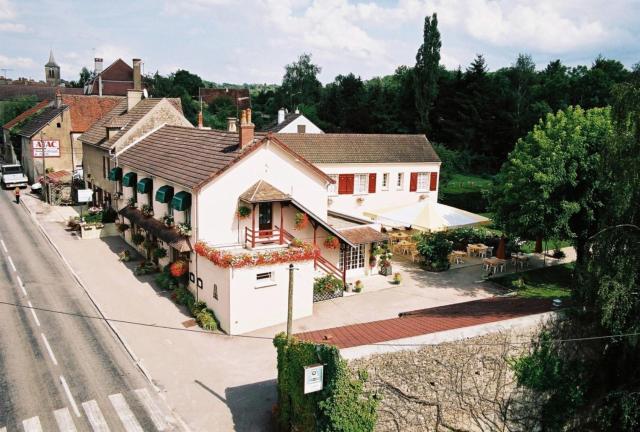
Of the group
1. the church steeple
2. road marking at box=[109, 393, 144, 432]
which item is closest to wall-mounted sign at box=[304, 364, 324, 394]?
road marking at box=[109, 393, 144, 432]

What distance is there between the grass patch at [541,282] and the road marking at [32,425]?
20987 millimetres

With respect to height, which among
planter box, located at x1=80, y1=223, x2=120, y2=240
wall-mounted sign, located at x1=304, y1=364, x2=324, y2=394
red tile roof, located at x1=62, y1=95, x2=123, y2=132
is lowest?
planter box, located at x1=80, y1=223, x2=120, y2=240

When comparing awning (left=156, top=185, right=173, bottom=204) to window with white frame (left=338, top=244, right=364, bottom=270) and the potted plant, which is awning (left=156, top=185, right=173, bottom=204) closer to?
the potted plant

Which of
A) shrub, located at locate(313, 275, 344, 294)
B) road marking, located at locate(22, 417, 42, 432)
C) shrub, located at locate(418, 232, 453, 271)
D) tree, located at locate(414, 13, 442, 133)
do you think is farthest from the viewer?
tree, located at locate(414, 13, 442, 133)

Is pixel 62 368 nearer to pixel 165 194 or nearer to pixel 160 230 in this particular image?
pixel 160 230

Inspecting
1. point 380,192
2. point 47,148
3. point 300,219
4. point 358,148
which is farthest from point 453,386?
point 47,148

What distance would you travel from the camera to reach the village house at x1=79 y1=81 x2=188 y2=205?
1356 inches

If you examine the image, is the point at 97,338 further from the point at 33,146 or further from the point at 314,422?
the point at 33,146

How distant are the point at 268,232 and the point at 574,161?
14323 millimetres

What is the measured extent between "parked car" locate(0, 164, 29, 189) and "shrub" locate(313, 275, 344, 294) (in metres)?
38.1

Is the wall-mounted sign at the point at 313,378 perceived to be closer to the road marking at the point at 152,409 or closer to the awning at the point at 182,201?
the road marking at the point at 152,409

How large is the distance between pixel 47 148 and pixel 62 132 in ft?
7.40

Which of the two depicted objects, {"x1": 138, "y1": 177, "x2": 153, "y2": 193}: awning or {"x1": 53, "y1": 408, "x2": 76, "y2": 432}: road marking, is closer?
{"x1": 53, "y1": 408, "x2": 76, "y2": 432}: road marking

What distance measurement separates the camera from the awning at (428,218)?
100 feet
